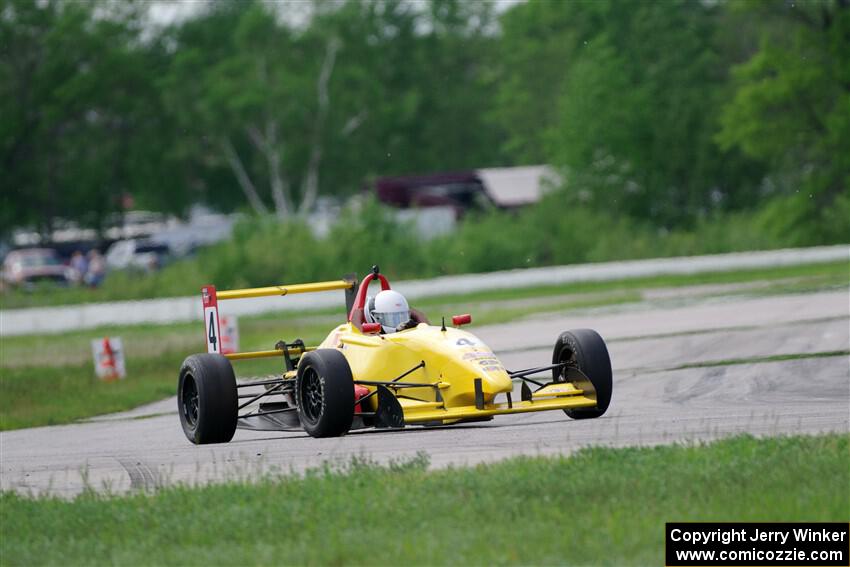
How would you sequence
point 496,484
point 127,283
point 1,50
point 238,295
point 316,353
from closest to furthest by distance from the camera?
point 496,484 < point 316,353 < point 238,295 < point 127,283 < point 1,50

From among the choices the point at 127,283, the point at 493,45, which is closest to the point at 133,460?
the point at 127,283

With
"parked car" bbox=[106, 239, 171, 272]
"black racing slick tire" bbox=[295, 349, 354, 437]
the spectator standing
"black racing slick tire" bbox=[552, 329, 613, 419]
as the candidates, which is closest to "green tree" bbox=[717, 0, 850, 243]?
the spectator standing

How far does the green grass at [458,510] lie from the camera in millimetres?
8969

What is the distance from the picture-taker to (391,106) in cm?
8306

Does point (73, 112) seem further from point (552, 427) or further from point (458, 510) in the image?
point (458, 510)

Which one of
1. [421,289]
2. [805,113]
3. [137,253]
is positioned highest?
[805,113]

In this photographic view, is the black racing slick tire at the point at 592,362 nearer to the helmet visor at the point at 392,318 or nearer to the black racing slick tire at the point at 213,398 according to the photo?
the helmet visor at the point at 392,318

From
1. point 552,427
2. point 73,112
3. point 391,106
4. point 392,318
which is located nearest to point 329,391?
point 392,318

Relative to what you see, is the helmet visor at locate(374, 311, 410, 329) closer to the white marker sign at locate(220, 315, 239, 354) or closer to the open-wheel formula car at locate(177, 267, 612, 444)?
the open-wheel formula car at locate(177, 267, 612, 444)

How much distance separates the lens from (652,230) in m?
58.8

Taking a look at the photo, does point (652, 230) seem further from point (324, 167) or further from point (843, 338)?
point (843, 338)

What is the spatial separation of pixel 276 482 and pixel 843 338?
1319 cm

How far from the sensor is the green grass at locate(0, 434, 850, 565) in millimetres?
8969

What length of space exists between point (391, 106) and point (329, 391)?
7029 cm
